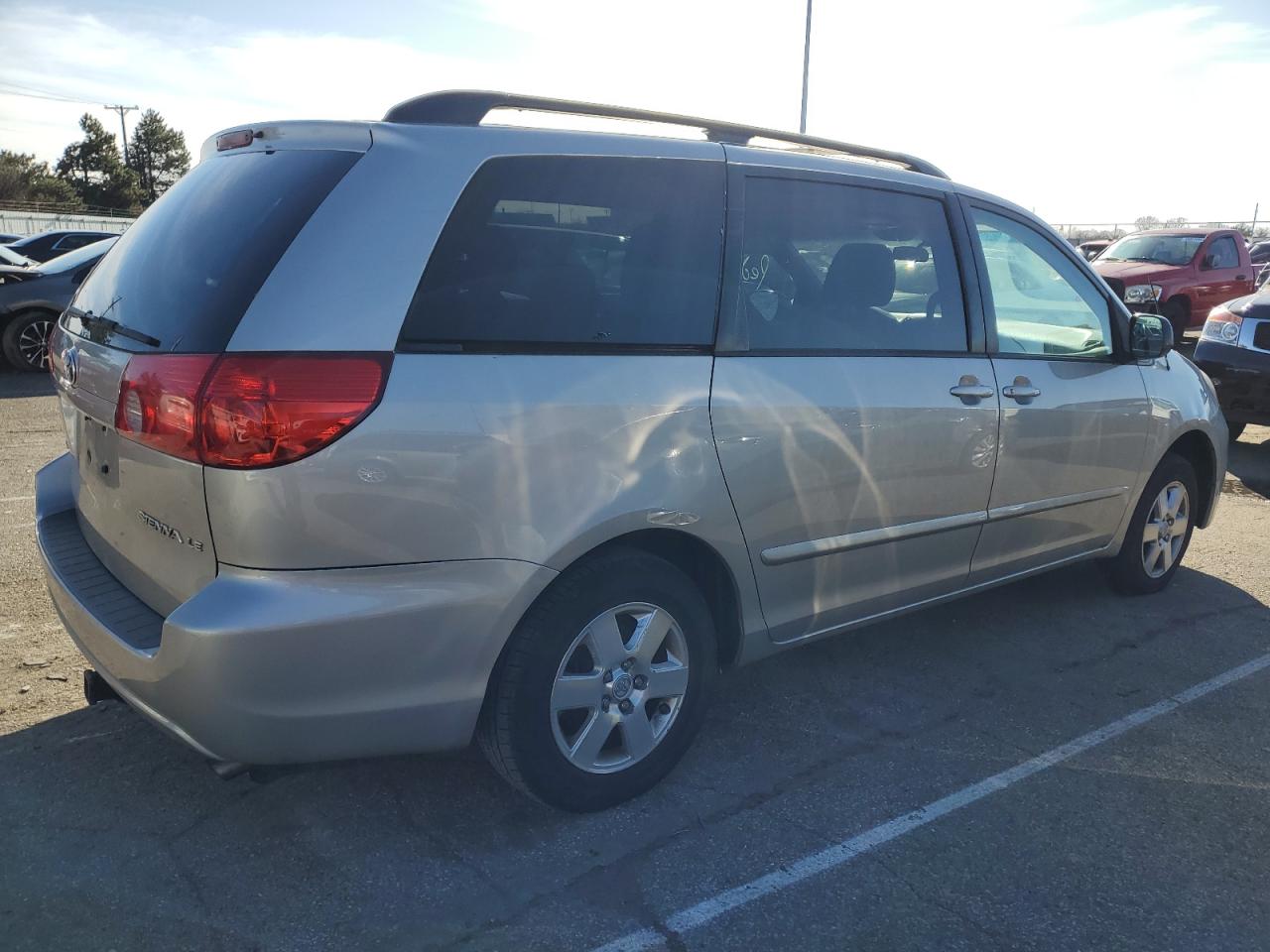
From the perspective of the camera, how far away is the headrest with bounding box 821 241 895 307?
3410 millimetres

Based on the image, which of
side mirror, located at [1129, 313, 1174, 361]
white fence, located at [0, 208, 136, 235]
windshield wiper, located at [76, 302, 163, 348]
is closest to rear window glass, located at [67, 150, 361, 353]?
windshield wiper, located at [76, 302, 163, 348]

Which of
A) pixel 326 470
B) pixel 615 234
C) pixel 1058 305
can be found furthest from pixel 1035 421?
pixel 326 470

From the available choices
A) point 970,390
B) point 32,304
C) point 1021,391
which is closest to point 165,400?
point 970,390

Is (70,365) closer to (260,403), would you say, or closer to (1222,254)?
(260,403)

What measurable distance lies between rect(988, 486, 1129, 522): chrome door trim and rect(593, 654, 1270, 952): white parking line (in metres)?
0.83

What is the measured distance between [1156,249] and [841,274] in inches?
570

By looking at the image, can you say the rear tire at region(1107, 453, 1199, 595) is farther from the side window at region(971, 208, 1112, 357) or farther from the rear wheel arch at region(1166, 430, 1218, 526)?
the side window at region(971, 208, 1112, 357)

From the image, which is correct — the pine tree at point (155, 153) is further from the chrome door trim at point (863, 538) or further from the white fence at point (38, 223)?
the chrome door trim at point (863, 538)

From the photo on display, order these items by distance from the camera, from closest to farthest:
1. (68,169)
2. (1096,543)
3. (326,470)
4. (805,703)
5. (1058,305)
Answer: (326,470)
(805,703)
(1058,305)
(1096,543)
(68,169)

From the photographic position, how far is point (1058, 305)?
4281mm

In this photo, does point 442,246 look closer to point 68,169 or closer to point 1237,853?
point 1237,853

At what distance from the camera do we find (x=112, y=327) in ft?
8.73

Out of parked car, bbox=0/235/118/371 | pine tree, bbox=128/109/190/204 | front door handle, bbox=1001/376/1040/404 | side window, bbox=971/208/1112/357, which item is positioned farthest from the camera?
pine tree, bbox=128/109/190/204

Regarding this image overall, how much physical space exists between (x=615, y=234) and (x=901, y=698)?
2.05 m
